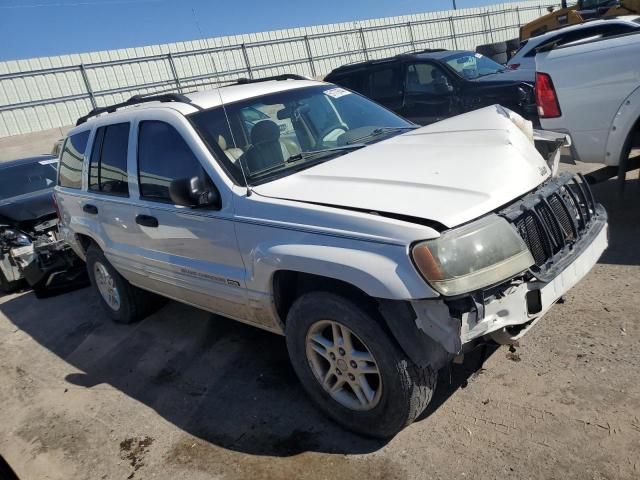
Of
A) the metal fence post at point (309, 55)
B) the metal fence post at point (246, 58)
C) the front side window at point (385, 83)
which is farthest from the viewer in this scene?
the metal fence post at point (309, 55)

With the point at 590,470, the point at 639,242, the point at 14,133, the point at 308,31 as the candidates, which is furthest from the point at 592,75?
the point at 308,31

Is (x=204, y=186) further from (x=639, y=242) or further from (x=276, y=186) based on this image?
(x=639, y=242)

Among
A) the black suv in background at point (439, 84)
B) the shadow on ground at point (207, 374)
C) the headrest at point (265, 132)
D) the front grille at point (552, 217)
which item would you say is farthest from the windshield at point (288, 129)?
the black suv in background at point (439, 84)

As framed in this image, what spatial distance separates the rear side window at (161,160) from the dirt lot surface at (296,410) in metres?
1.37

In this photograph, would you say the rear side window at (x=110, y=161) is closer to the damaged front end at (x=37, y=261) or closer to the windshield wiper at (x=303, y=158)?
the windshield wiper at (x=303, y=158)

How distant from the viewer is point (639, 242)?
4602 mm

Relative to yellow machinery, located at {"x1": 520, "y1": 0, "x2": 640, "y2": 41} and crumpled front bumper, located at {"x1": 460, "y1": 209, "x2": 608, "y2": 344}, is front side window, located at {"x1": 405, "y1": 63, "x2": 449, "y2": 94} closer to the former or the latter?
crumpled front bumper, located at {"x1": 460, "y1": 209, "x2": 608, "y2": 344}

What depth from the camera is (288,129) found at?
3773mm

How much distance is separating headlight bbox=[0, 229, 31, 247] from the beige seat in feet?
14.4

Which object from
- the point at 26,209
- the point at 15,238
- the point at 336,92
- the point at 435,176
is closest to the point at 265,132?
the point at 336,92

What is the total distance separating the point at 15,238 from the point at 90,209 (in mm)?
2652

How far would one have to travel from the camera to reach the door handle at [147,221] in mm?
3856

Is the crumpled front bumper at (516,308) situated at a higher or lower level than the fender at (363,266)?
lower

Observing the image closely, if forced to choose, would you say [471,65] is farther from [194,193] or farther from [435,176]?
[194,193]
